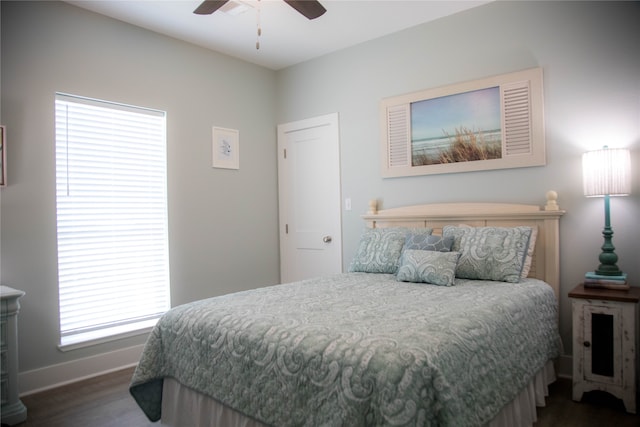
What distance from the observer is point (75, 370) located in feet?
9.75

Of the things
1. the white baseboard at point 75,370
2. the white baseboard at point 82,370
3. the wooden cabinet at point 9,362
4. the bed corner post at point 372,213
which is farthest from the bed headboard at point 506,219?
the wooden cabinet at point 9,362

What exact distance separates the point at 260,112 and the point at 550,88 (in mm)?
2769

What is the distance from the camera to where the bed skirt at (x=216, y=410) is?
179cm

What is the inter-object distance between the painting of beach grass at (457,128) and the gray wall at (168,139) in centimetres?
176

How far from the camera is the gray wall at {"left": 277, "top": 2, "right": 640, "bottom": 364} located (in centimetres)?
258

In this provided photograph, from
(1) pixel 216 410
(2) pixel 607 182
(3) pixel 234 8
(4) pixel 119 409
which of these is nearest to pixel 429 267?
(2) pixel 607 182

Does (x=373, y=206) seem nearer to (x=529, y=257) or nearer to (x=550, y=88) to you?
(x=529, y=257)

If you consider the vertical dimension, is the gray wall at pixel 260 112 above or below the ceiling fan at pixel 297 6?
below

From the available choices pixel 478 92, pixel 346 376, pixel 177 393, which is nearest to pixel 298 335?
pixel 346 376

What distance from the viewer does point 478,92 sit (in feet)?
10.3

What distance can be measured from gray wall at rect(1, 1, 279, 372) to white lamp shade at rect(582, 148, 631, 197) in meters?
3.01

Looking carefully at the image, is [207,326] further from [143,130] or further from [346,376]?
[143,130]

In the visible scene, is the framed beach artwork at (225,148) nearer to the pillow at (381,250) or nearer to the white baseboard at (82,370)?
the pillow at (381,250)

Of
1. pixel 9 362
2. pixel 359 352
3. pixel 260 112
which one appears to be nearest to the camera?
pixel 359 352
